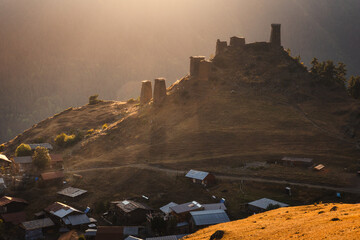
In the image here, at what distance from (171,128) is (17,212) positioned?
123 ft

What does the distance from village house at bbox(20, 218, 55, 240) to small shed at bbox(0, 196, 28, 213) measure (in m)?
6.87

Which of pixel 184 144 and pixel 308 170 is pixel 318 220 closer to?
pixel 308 170

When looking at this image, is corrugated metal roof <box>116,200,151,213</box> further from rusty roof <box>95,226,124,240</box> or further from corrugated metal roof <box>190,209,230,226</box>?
A: corrugated metal roof <box>190,209,230,226</box>

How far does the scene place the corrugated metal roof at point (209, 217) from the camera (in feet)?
193

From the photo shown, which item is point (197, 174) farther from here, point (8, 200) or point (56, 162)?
point (8, 200)

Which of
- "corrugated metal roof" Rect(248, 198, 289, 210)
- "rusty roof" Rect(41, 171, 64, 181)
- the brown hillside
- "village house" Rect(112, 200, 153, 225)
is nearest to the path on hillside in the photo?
the brown hillside

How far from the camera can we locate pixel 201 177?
71500mm

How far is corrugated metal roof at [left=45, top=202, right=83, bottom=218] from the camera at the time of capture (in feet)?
217

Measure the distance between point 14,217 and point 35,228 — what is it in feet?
23.3

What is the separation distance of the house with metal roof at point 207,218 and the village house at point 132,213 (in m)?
9.28

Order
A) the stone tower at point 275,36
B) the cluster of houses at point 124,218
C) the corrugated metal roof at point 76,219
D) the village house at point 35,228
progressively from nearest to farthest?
the cluster of houses at point 124,218 < the village house at point 35,228 < the corrugated metal roof at point 76,219 < the stone tower at point 275,36

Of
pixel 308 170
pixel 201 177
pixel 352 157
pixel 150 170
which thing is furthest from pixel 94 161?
pixel 352 157

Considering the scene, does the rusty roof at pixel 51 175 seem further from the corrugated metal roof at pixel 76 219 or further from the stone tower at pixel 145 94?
the stone tower at pixel 145 94

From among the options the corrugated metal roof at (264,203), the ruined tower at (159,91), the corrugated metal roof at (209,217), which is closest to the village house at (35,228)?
the corrugated metal roof at (209,217)
